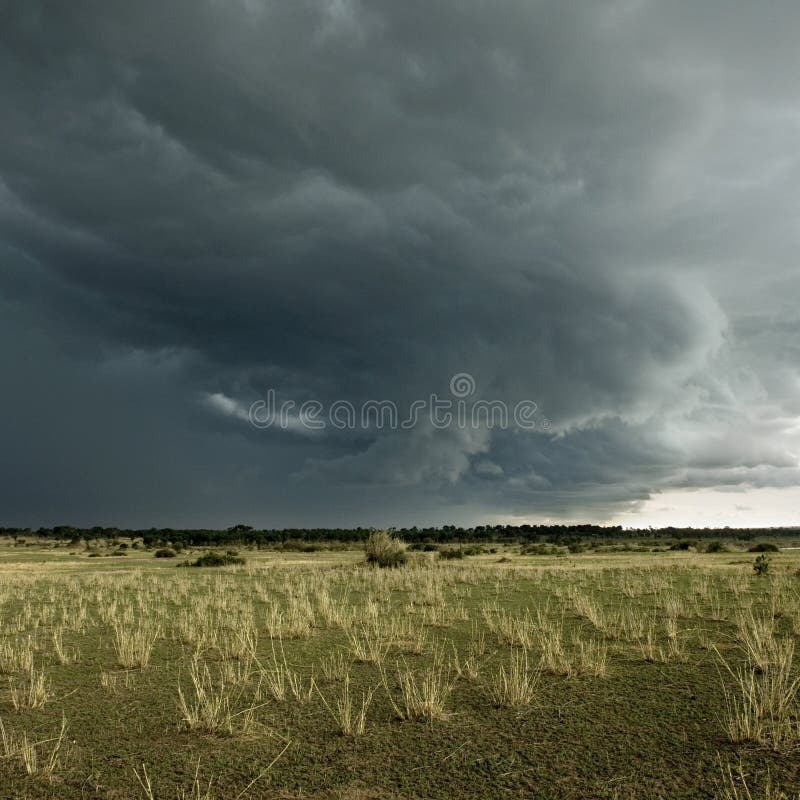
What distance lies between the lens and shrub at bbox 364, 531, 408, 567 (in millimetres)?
40219

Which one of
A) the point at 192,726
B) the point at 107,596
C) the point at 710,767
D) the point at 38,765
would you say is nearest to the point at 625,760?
the point at 710,767

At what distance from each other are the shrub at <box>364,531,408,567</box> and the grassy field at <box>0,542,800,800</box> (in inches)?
996

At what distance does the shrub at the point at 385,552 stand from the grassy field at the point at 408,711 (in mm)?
25300

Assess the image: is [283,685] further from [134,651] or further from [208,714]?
[134,651]

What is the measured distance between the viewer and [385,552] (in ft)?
133

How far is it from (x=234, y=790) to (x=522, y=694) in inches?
151

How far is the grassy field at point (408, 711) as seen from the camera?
242 inches

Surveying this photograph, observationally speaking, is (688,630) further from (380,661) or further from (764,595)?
(764,595)

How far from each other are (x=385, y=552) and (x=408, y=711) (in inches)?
1312

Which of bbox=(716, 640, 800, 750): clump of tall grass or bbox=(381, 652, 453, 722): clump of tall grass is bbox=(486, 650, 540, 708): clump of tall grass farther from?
bbox=(716, 640, 800, 750): clump of tall grass

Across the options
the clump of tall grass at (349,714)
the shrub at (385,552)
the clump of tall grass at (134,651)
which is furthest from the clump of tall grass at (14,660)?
the shrub at (385,552)

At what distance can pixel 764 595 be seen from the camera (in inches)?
742

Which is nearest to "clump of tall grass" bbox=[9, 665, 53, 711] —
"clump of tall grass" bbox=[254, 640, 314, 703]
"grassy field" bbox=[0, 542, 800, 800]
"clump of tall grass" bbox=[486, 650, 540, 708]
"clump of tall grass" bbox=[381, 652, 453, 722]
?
"grassy field" bbox=[0, 542, 800, 800]

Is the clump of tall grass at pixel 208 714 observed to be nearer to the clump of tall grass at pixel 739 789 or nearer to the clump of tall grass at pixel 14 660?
the clump of tall grass at pixel 14 660
